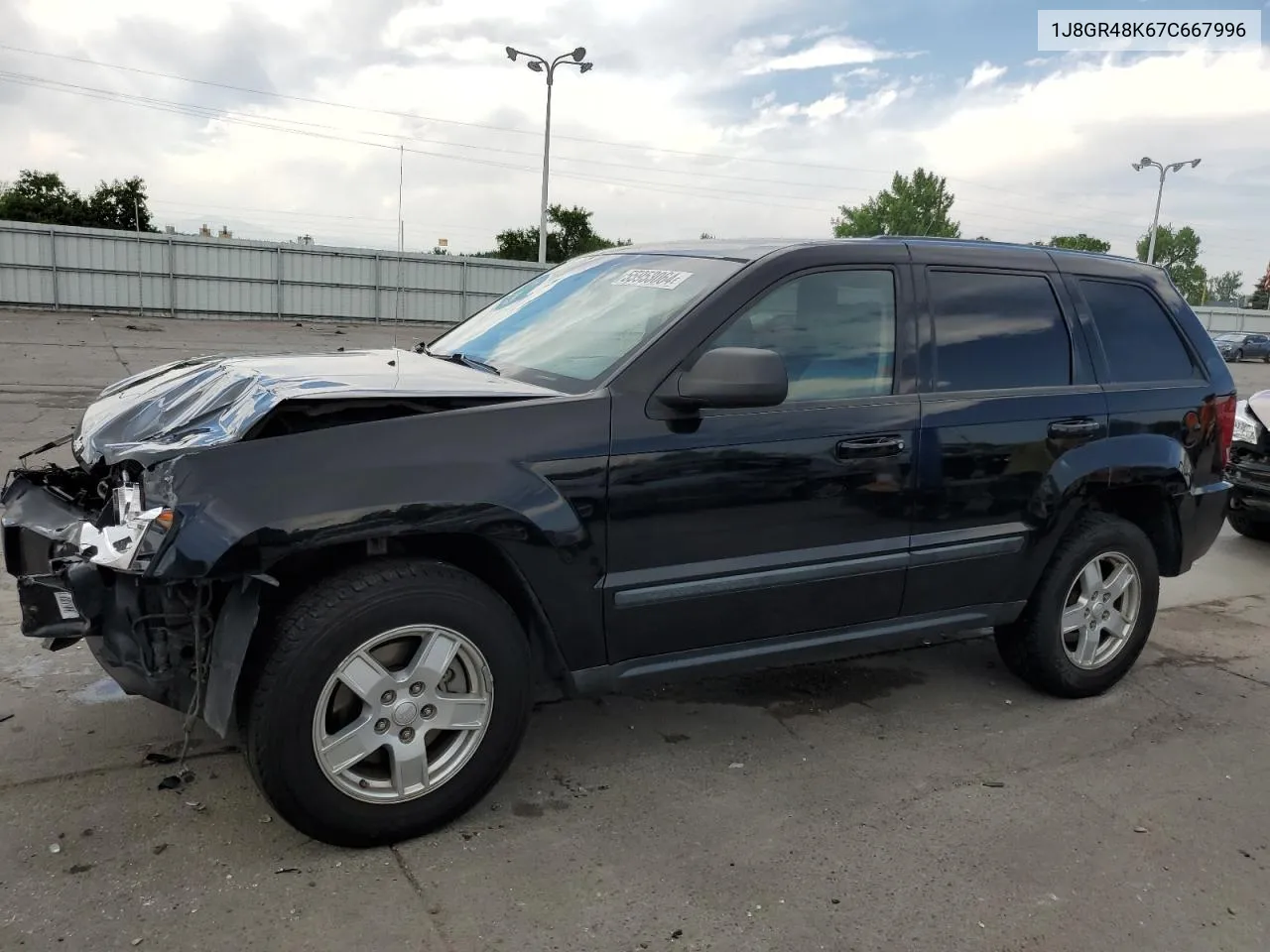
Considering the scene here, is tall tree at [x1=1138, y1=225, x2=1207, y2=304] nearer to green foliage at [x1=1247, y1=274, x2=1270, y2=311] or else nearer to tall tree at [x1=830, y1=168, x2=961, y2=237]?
green foliage at [x1=1247, y1=274, x2=1270, y2=311]

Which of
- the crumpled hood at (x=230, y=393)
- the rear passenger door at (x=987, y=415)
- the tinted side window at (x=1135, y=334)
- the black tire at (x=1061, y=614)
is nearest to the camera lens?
the crumpled hood at (x=230, y=393)

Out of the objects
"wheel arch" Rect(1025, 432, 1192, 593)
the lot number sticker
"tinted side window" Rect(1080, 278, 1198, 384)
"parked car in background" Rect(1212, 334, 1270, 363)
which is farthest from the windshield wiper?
"parked car in background" Rect(1212, 334, 1270, 363)

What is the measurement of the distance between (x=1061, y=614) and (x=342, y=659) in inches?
116

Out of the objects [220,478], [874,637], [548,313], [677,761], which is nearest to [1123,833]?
→ [874,637]

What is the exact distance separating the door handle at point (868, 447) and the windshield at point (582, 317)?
2.33 ft

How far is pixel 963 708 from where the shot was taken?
166 inches

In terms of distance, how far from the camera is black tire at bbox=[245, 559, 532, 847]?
2.69m

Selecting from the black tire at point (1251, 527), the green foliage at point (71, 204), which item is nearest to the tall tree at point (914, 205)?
the green foliage at point (71, 204)

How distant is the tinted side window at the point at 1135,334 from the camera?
14.0 ft

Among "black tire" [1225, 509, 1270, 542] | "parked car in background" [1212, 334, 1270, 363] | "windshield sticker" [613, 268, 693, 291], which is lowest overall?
"black tire" [1225, 509, 1270, 542]

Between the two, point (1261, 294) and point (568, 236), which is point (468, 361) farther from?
point (1261, 294)

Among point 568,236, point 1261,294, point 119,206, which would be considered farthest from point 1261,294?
point 119,206

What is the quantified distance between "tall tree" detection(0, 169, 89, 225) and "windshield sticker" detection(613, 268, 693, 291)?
45399 mm

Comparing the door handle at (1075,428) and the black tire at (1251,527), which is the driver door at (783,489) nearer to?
the door handle at (1075,428)
